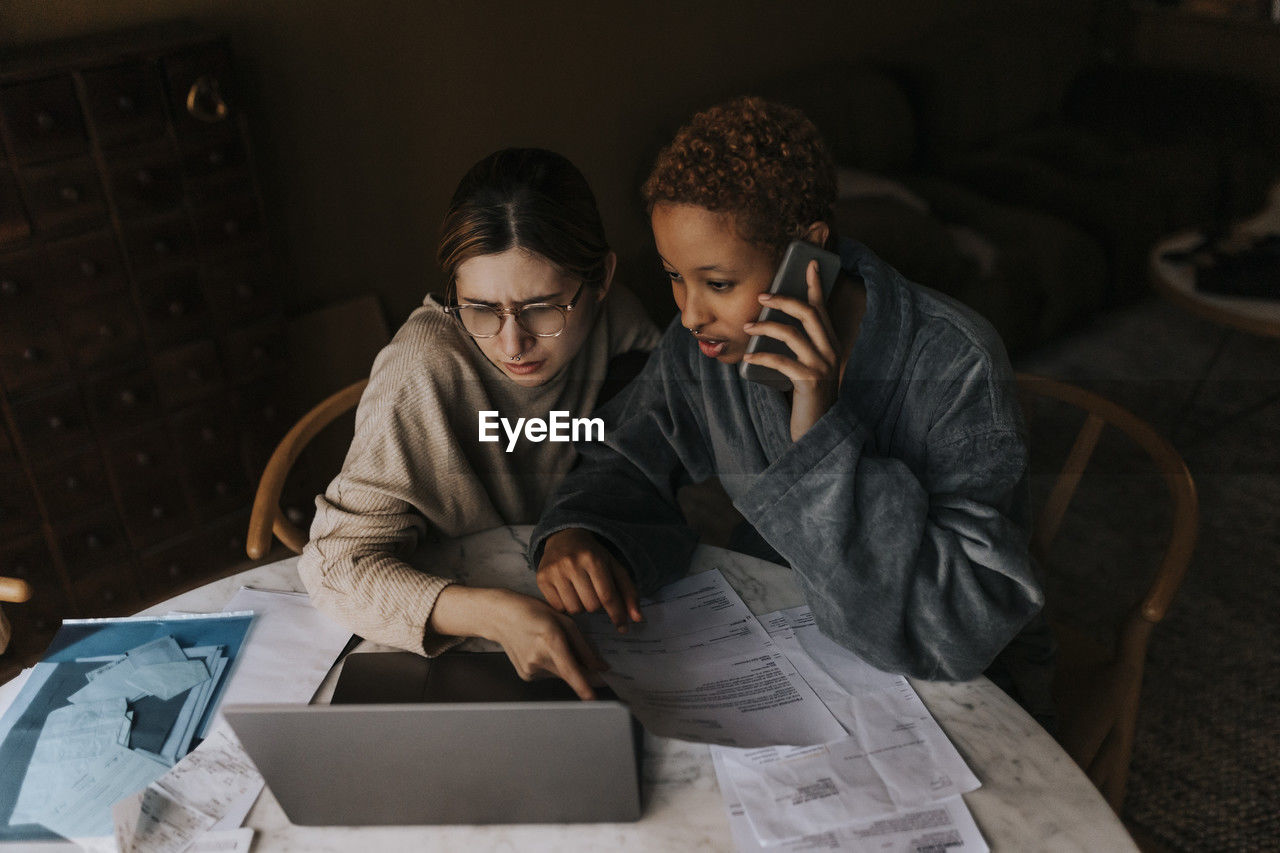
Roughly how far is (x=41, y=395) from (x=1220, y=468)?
3096 millimetres

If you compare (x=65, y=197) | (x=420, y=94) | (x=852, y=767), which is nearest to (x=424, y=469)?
(x=852, y=767)

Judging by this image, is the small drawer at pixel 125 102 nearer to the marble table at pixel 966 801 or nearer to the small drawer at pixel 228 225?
the small drawer at pixel 228 225

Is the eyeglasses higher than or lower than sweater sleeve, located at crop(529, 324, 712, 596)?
higher

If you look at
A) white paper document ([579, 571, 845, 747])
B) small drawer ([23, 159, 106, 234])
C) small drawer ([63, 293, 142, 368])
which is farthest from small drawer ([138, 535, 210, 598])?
white paper document ([579, 571, 845, 747])

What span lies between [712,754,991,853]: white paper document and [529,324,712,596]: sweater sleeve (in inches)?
14.9

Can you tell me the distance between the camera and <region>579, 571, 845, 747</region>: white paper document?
0.94m

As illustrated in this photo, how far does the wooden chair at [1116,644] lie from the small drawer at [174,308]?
169 cm

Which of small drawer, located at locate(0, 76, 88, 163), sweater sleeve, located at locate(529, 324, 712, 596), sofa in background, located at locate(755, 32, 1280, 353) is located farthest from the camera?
sofa in background, located at locate(755, 32, 1280, 353)

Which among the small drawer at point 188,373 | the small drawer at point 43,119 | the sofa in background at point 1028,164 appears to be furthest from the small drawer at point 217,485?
the sofa in background at point 1028,164

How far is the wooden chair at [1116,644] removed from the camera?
49.2 inches

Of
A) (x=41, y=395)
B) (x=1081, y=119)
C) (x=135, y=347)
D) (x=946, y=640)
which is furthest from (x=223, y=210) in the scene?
(x=1081, y=119)

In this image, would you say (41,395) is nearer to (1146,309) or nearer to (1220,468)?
(1220,468)

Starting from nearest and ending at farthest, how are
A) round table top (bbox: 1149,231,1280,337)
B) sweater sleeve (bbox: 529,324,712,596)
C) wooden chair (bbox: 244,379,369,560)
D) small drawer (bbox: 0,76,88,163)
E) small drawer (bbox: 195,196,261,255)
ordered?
sweater sleeve (bbox: 529,324,712,596), wooden chair (bbox: 244,379,369,560), small drawer (bbox: 0,76,88,163), small drawer (bbox: 195,196,261,255), round table top (bbox: 1149,231,1280,337)

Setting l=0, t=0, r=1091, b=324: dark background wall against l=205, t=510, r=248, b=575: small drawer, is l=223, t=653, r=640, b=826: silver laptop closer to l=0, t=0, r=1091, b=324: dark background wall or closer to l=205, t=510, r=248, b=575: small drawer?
l=205, t=510, r=248, b=575: small drawer
